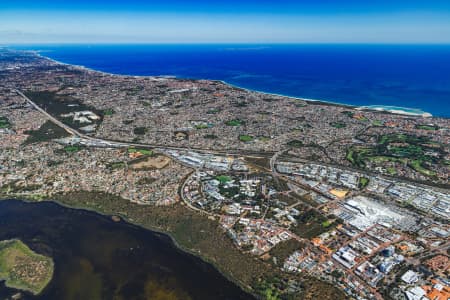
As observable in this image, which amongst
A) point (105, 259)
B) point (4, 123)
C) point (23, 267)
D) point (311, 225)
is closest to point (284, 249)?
point (311, 225)

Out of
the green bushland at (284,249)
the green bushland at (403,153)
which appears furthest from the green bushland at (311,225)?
the green bushland at (403,153)

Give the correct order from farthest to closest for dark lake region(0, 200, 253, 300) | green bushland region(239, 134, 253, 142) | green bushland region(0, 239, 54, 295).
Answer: green bushland region(239, 134, 253, 142) → green bushland region(0, 239, 54, 295) → dark lake region(0, 200, 253, 300)

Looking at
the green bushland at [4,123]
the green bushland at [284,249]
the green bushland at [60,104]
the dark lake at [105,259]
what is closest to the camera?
the dark lake at [105,259]

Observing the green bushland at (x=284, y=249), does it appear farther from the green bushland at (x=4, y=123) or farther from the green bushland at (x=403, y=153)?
the green bushland at (x=4, y=123)

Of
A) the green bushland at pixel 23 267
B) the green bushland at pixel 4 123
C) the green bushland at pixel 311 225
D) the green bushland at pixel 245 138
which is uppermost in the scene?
the green bushland at pixel 245 138

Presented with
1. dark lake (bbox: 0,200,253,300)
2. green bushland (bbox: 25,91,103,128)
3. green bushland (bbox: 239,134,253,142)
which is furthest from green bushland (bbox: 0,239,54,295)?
green bushland (bbox: 25,91,103,128)

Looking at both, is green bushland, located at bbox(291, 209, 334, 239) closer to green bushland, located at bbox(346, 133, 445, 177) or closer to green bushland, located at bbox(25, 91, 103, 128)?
green bushland, located at bbox(346, 133, 445, 177)
